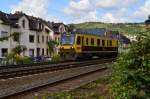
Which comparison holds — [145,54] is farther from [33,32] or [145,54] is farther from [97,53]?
[33,32]

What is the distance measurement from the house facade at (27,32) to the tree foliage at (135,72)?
58.2 m

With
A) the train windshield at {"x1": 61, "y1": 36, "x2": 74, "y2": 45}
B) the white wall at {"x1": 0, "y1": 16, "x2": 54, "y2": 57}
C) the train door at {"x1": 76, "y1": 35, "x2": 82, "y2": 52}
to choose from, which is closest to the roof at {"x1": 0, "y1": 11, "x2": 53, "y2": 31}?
the white wall at {"x1": 0, "y1": 16, "x2": 54, "y2": 57}

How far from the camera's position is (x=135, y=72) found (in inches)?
323

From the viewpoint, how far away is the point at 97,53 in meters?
52.0

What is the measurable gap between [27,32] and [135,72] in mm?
70386

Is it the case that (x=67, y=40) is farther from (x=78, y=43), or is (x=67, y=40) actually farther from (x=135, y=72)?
(x=135, y=72)

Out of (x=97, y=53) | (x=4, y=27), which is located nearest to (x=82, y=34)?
(x=97, y=53)

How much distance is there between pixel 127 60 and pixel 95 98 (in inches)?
179

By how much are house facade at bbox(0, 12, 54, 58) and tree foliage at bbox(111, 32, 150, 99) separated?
191 ft

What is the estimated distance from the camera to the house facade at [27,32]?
6909cm

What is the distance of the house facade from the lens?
6909 cm

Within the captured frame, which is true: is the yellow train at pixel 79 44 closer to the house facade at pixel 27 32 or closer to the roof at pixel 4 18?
the house facade at pixel 27 32

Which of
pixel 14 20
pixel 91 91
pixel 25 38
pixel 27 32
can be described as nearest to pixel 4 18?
pixel 14 20

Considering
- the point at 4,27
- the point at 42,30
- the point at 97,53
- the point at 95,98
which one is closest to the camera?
the point at 95,98
